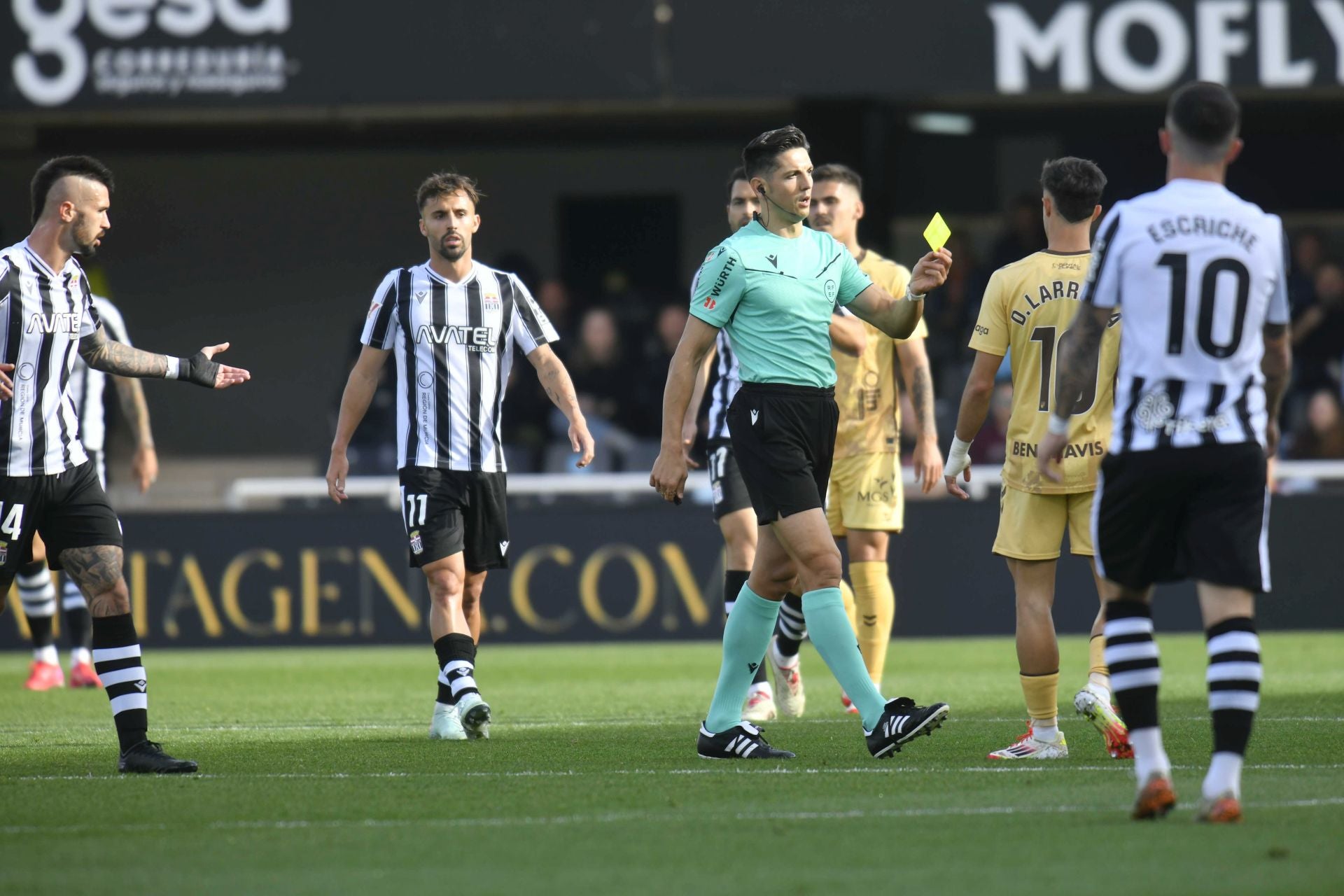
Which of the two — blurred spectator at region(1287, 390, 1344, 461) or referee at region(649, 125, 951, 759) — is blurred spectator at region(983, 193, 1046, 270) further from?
referee at region(649, 125, 951, 759)

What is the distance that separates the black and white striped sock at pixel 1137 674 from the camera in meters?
5.09

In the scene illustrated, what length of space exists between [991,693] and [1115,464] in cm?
477

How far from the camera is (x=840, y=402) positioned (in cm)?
871

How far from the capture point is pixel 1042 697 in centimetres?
662

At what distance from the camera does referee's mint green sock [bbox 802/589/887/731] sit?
641cm

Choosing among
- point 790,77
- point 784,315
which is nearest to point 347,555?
point 790,77

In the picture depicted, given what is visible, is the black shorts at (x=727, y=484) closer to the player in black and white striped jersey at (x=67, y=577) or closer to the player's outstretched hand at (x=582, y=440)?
the player's outstretched hand at (x=582, y=440)

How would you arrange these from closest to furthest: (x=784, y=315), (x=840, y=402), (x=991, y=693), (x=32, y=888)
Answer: (x=32, y=888) → (x=784, y=315) → (x=840, y=402) → (x=991, y=693)

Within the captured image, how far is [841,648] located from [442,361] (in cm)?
243

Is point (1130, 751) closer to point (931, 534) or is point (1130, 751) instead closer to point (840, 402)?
point (840, 402)

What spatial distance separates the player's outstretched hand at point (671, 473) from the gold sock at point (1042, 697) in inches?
54.8

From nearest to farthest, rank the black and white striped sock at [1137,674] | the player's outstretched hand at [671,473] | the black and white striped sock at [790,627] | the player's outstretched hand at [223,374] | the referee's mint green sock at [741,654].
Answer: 1. the black and white striped sock at [1137,674]
2. the player's outstretched hand at [671,473]
3. the referee's mint green sock at [741,654]
4. the player's outstretched hand at [223,374]
5. the black and white striped sock at [790,627]

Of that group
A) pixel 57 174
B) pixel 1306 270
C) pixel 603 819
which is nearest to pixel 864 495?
pixel 603 819

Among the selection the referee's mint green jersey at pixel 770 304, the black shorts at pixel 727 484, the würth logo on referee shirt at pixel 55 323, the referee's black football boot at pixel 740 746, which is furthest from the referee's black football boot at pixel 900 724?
the würth logo on referee shirt at pixel 55 323
